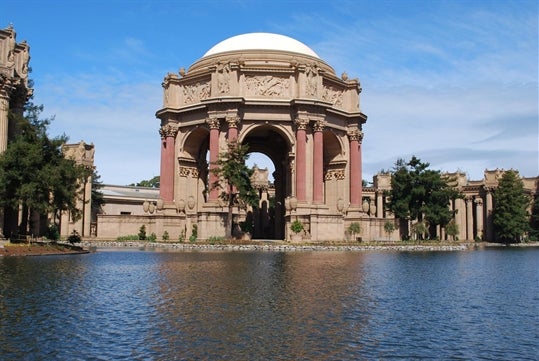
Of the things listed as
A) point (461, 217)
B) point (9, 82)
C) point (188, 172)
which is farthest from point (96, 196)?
point (461, 217)

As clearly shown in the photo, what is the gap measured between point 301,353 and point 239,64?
4966 centimetres

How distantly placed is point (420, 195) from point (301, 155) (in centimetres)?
1969

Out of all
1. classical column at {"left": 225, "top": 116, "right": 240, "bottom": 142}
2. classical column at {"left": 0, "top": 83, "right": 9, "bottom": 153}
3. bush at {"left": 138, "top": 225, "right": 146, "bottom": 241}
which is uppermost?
classical column at {"left": 225, "top": 116, "right": 240, "bottom": 142}

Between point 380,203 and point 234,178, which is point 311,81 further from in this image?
point 380,203

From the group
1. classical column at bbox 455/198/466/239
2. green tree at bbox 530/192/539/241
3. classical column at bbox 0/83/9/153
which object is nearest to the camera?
classical column at bbox 0/83/9/153

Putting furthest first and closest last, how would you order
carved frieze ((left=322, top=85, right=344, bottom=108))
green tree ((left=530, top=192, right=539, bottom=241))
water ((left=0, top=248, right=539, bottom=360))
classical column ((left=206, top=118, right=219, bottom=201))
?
green tree ((left=530, top=192, right=539, bottom=241)) < carved frieze ((left=322, top=85, right=344, bottom=108)) < classical column ((left=206, top=118, right=219, bottom=201)) < water ((left=0, top=248, right=539, bottom=360))

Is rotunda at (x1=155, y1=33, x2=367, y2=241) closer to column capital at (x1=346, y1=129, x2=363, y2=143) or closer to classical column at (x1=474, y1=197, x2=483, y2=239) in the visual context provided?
column capital at (x1=346, y1=129, x2=363, y2=143)

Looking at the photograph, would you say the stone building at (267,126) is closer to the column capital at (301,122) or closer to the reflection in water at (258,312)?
the column capital at (301,122)

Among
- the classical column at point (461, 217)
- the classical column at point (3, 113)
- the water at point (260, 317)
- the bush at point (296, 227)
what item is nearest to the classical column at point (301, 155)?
the bush at point (296, 227)

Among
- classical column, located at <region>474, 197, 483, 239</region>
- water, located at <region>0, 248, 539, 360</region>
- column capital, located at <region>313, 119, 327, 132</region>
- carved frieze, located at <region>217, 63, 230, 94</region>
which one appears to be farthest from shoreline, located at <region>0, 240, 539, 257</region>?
classical column, located at <region>474, 197, 483, 239</region>

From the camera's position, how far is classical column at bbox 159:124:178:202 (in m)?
62.1

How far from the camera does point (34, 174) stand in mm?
30406

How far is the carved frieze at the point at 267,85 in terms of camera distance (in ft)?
189

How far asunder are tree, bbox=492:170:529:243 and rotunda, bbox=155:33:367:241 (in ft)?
106
